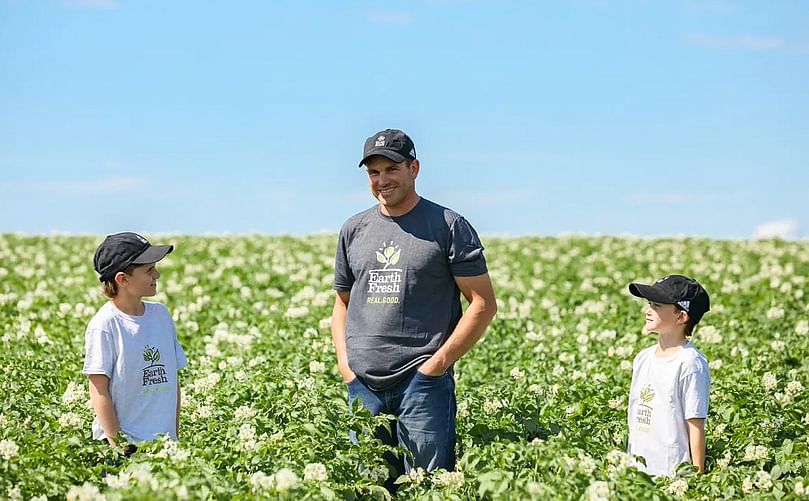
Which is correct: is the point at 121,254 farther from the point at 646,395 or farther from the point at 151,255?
the point at 646,395

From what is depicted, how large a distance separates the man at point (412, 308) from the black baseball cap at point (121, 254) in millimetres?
1147

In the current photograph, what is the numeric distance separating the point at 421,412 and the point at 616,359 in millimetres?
4369

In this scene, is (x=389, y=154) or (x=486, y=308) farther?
(x=486, y=308)

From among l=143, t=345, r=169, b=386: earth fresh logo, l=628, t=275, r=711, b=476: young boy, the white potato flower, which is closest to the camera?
the white potato flower

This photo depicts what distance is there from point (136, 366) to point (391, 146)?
175 centimetres

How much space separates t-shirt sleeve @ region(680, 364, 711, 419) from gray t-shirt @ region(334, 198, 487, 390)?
127 cm

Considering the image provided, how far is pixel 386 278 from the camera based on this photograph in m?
5.77

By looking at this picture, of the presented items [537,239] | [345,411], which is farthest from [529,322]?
[537,239]

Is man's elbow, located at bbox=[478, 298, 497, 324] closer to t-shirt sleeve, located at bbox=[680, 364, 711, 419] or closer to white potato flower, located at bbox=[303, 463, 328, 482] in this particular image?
t-shirt sleeve, located at bbox=[680, 364, 711, 419]

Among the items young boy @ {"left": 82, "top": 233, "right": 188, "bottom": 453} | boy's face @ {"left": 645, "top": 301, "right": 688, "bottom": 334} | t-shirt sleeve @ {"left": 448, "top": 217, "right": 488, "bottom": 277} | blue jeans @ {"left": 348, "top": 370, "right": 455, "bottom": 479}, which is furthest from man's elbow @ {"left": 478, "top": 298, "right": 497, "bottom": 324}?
young boy @ {"left": 82, "top": 233, "right": 188, "bottom": 453}

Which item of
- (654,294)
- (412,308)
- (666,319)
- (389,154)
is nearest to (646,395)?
(666,319)

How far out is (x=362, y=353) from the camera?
5.78m

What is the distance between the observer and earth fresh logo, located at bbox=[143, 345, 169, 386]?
548 cm

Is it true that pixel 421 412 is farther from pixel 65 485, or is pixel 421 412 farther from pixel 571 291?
pixel 571 291
